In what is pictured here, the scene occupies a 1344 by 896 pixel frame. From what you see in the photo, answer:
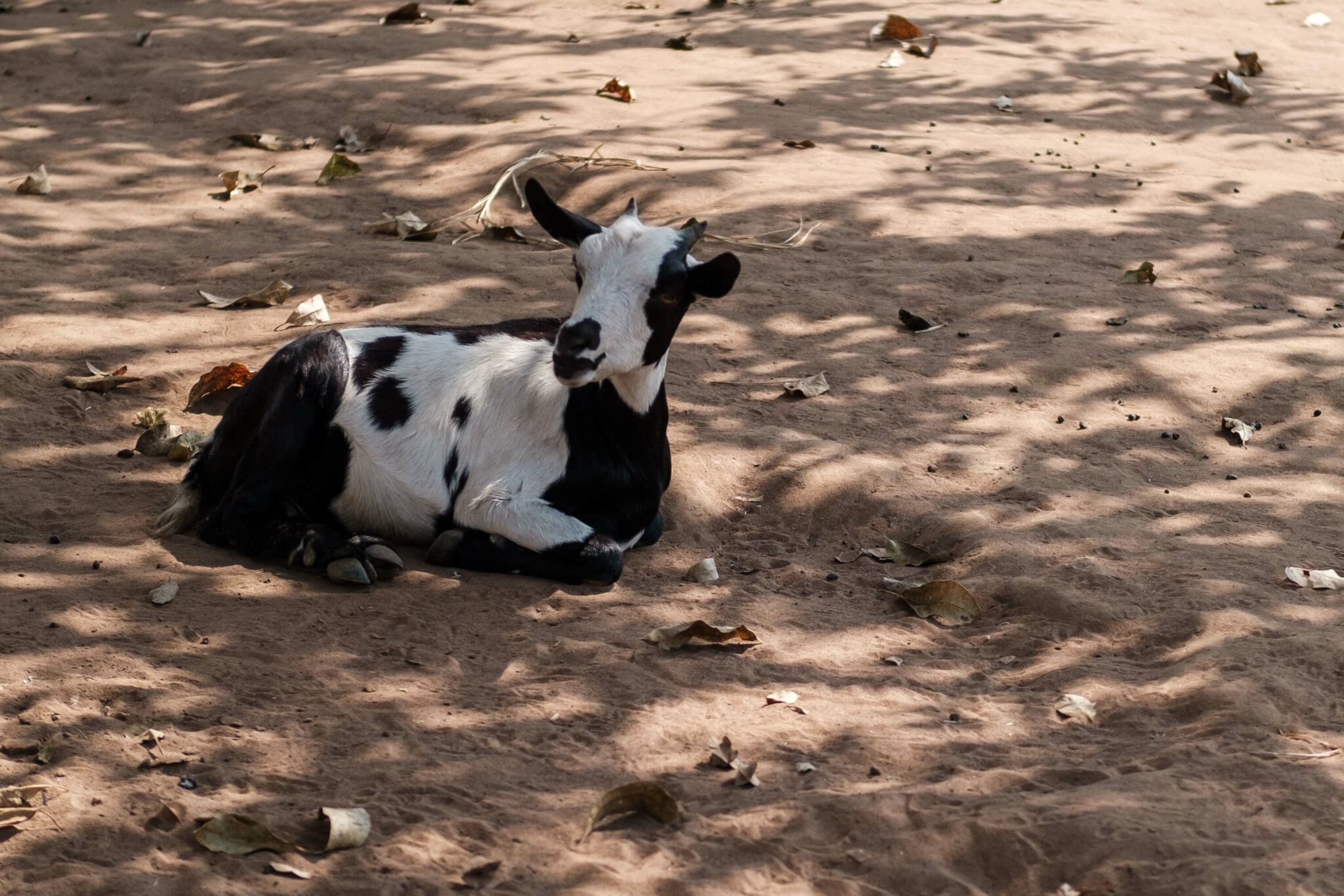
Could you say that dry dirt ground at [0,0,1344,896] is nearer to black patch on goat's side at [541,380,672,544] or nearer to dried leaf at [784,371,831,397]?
dried leaf at [784,371,831,397]

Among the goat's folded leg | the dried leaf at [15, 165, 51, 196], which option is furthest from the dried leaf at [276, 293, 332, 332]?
the dried leaf at [15, 165, 51, 196]

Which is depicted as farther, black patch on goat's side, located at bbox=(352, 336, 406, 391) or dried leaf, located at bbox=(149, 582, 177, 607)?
black patch on goat's side, located at bbox=(352, 336, 406, 391)

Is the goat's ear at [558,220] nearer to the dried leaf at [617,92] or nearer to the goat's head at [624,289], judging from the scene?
the goat's head at [624,289]

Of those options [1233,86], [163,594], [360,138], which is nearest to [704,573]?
[163,594]

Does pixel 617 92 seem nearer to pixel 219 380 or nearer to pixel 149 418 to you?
pixel 219 380

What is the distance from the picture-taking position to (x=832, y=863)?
288 cm

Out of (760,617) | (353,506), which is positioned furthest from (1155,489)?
(353,506)

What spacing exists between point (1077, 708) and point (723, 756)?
105cm

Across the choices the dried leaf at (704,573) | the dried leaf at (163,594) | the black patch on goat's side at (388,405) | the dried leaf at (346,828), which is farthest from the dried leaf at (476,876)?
the black patch on goat's side at (388,405)

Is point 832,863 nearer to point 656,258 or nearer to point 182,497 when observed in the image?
point 656,258

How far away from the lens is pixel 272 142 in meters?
8.70

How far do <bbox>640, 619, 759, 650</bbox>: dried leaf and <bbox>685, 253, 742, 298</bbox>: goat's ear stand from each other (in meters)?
1.04

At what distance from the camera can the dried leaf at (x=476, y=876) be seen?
276cm

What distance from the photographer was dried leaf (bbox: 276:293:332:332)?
6.04 metres
